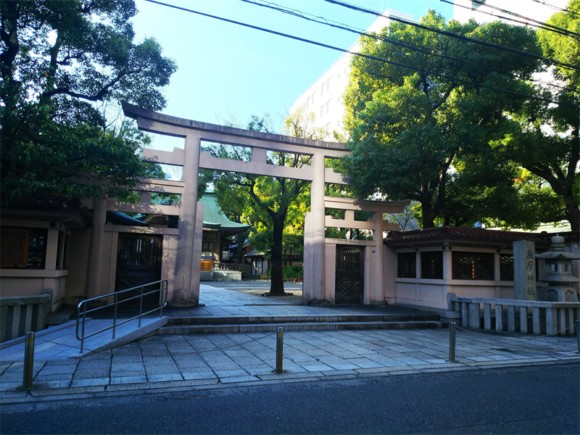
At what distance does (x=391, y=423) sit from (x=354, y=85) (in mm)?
14818

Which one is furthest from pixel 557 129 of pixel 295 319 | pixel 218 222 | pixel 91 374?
pixel 218 222

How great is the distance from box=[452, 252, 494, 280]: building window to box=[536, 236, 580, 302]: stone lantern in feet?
6.31

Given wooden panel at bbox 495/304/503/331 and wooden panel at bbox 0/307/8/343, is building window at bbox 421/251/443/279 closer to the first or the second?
wooden panel at bbox 495/304/503/331

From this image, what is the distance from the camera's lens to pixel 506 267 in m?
14.8

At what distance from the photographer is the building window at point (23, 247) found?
9.59 m

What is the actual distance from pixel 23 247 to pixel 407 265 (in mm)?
12578

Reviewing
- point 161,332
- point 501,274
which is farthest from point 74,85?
point 501,274

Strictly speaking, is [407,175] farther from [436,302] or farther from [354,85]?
[354,85]

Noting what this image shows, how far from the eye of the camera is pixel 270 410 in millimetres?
4965

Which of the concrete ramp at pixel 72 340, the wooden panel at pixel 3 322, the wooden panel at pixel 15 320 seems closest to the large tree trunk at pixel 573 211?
the concrete ramp at pixel 72 340

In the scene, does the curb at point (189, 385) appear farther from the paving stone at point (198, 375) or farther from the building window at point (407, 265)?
the building window at point (407, 265)

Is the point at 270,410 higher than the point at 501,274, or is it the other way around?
the point at 501,274

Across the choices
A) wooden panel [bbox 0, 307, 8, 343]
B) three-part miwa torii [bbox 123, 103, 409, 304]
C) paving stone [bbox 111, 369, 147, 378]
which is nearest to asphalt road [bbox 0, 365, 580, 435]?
paving stone [bbox 111, 369, 147, 378]

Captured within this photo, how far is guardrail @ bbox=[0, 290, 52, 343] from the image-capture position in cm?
812
